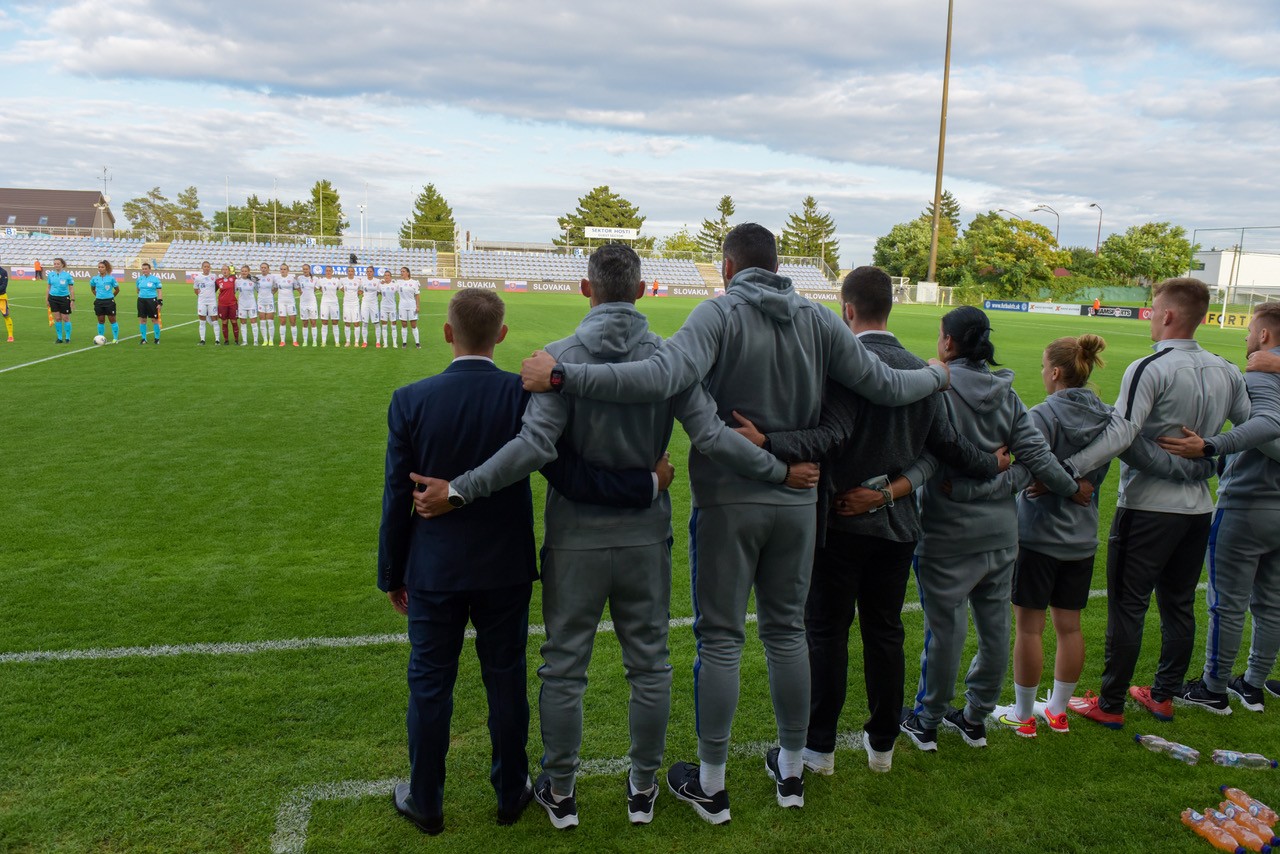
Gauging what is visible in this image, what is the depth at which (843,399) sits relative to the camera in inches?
128

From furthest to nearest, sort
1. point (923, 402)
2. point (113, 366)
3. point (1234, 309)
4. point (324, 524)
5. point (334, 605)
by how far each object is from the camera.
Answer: point (1234, 309) → point (113, 366) → point (324, 524) → point (334, 605) → point (923, 402)

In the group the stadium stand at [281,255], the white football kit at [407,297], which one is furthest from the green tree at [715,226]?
the white football kit at [407,297]

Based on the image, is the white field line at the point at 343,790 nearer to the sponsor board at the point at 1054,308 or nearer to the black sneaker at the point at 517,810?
the black sneaker at the point at 517,810

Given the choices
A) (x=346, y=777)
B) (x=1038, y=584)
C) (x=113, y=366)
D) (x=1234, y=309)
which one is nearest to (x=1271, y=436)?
(x=1038, y=584)

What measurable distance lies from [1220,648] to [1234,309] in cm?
5018

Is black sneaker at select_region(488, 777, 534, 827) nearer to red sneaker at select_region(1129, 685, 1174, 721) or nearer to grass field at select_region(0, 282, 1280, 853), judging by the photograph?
grass field at select_region(0, 282, 1280, 853)

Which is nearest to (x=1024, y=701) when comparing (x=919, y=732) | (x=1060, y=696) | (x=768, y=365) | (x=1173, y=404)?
(x=1060, y=696)

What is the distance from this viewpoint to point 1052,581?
3791 millimetres

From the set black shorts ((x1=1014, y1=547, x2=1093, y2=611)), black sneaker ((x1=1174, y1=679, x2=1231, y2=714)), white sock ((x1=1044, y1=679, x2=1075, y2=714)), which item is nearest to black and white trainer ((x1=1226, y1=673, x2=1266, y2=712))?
black sneaker ((x1=1174, y1=679, x2=1231, y2=714))

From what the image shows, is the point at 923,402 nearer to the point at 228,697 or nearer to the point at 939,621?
the point at 939,621

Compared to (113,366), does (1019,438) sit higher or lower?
higher

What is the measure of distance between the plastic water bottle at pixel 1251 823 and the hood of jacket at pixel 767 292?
96.6 inches

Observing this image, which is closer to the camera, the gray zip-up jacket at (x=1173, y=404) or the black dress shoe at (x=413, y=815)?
the black dress shoe at (x=413, y=815)

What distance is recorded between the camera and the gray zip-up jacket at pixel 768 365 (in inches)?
118
